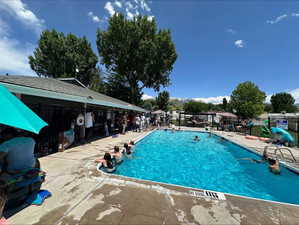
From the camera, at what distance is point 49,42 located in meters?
20.9

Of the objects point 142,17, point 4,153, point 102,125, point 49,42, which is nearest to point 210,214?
point 4,153

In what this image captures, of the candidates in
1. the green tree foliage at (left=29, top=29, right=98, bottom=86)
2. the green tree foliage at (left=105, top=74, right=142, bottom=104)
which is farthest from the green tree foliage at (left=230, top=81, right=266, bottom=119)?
the green tree foliage at (left=29, top=29, right=98, bottom=86)

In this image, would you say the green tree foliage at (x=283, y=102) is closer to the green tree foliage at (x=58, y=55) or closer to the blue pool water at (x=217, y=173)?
the blue pool water at (x=217, y=173)

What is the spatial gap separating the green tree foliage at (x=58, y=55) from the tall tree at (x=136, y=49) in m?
4.23

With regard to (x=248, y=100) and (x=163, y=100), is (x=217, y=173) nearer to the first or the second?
(x=248, y=100)

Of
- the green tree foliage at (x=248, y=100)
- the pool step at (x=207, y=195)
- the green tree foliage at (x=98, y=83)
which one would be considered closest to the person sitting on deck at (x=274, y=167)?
the pool step at (x=207, y=195)

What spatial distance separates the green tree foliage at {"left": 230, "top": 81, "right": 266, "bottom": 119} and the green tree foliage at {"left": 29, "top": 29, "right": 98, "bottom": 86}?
33716mm

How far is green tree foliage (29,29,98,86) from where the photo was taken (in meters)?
21.0

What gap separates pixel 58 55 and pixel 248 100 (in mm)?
39215

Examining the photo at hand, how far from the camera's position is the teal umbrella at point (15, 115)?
1.82 metres

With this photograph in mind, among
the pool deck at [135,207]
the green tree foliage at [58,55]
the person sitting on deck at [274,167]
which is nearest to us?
the pool deck at [135,207]

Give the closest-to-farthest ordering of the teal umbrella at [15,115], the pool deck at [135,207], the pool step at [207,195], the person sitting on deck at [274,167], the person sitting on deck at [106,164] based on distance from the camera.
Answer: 1. the teal umbrella at [15,115]
2. the pool deck at [135,207]
3. the pool step at [207,195]
4. the person sitting on deck at [106,164]
5. the person sitting on deck at [274,167]

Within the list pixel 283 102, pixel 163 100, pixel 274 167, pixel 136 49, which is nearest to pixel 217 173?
pixel 274 167

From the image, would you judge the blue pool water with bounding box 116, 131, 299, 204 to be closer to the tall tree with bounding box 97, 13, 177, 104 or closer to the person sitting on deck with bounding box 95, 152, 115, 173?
the person sitting on deck with bounding box 95, 152, 115, 173
